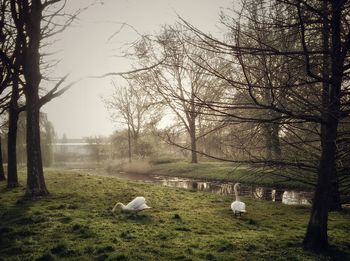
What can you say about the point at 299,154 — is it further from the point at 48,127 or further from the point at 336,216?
the point at 48,127

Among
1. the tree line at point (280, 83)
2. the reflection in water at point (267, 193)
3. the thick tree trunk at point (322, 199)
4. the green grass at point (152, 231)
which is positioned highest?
the tree line at point (280, 83)

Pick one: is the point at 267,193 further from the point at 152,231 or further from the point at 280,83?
the point at 280,83

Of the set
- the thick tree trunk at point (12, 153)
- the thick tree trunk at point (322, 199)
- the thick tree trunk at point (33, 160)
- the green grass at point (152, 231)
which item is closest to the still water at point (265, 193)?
the green grass at point (152, 231)

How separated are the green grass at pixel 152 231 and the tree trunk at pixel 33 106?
2.60ft

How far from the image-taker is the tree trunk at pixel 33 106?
13.5m

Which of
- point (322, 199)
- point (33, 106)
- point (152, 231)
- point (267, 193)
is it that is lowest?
point (267, 193)

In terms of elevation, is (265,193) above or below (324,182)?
below

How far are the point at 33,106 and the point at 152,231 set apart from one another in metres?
8.23

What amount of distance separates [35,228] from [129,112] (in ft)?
129

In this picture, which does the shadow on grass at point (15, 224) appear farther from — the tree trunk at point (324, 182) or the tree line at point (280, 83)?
the tree trunk at point (324, 182)

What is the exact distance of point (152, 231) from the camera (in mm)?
9102

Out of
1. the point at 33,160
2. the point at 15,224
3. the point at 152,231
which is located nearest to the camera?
the point at 152,231

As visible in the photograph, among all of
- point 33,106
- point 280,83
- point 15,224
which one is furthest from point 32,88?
point 280,83

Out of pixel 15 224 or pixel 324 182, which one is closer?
pixel 324 182
